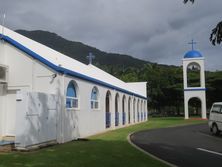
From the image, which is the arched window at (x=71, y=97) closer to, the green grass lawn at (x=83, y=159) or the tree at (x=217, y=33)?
the green grass lawn at (x=83, y=159)

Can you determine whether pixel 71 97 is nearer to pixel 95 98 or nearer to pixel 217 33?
pixel 95 98

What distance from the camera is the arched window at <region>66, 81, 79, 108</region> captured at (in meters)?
16.3

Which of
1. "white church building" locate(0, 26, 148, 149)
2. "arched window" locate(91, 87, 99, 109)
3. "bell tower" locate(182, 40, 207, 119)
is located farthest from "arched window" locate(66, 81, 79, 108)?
"bell tower" locate(182, 40, 207, 119)

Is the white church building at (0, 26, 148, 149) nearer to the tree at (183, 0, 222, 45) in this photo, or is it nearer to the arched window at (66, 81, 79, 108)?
the arched window at (66, 81, 79, 108)

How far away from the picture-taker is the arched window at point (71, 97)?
16259 millimetres

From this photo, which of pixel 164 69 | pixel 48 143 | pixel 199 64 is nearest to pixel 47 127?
pixel 48 143

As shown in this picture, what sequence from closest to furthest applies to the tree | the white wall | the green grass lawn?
1. the tree
2. the green grass lawn
3. the white wall

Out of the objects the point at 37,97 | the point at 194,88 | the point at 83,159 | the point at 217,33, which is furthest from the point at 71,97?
the point at 194,88

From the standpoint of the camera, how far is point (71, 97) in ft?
54.7

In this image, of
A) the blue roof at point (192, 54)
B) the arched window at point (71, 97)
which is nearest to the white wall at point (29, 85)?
the arched window at point (71, 97)

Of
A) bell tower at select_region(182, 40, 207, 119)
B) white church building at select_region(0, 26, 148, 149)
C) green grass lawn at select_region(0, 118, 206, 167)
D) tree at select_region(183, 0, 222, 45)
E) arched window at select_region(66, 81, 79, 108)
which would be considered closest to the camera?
tree at select_region(183, 0, 222, 45)

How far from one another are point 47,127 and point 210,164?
269 inches

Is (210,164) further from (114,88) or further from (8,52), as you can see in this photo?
(114,88)

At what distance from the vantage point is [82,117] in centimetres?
1819
